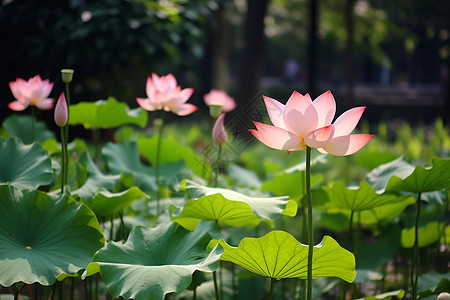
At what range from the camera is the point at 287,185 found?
60.4 inches

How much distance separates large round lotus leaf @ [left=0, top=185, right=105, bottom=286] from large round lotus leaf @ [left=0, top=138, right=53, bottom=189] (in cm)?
14

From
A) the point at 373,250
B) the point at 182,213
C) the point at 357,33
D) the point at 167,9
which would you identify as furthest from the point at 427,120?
the point at 182,213

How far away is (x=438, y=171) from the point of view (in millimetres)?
1161

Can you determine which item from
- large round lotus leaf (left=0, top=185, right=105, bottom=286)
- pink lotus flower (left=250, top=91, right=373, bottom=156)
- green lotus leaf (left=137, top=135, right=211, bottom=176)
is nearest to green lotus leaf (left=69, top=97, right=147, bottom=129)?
green lotus leaf (left=137, top=135, right=211, bottom=176)

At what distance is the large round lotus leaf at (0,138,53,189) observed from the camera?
1226mm

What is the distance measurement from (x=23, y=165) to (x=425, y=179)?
1.08m

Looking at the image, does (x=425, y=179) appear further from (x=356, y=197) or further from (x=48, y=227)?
(x=48, y=227)

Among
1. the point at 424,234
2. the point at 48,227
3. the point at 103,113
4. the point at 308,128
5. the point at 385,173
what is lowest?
the point at 424,234

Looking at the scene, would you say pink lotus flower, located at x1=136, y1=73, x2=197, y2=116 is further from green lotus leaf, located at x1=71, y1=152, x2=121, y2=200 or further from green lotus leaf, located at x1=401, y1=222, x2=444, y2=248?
green lotus leaf, located at x1=401, y1=222, x2=444, y2=248

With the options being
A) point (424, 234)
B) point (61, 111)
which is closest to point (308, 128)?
point (61, 111)

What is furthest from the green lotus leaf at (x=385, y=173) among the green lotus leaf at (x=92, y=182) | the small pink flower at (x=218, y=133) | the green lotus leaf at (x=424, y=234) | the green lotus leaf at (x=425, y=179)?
the green lotus leaf at (x=92, y=182)

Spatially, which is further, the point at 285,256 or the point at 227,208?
the point at 227,208

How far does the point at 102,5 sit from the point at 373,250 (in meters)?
2.51

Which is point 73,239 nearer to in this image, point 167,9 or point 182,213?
point 182,213
